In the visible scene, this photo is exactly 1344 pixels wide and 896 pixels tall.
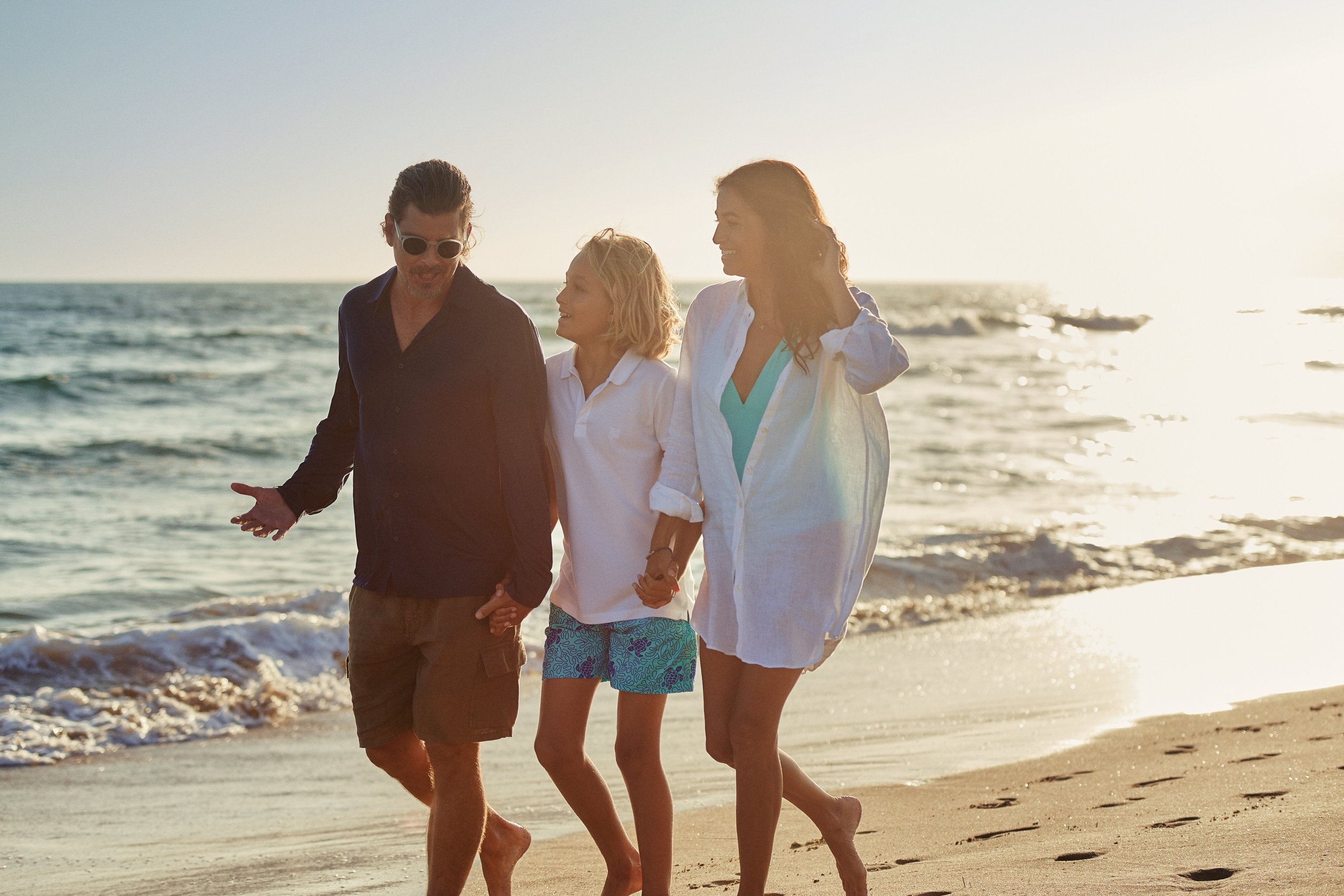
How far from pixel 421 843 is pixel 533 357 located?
7.08 ft

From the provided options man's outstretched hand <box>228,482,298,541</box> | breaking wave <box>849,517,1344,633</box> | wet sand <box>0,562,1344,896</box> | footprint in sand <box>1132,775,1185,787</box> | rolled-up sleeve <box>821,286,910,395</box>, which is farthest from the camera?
breaking wave <box>849,517,1344,633</box>

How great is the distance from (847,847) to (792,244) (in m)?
1.56

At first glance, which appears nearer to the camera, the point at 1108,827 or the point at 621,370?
the point at 621,370

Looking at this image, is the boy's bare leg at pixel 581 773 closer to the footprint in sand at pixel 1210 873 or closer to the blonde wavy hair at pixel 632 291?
the blonde wavy hair at pixel 632 291

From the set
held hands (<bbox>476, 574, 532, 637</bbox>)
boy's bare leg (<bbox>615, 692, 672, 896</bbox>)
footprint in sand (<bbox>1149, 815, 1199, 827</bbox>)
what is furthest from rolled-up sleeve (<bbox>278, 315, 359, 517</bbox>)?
footprint in sand (<bbox>1149, 815, 1199, 827</bbox>)

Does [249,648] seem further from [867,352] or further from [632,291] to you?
[867,352]

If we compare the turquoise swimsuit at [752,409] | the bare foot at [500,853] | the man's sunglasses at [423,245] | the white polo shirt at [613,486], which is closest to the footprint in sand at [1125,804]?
the white polo shirt at [613,486]

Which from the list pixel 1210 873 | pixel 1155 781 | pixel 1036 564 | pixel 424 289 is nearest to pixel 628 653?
pixel 424 289

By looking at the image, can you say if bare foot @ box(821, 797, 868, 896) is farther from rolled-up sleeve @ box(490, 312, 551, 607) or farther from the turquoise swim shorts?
rolled-up sleeve @ box(490, 312, 551, 607)

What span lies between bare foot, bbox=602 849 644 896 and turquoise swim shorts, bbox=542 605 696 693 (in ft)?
1.60

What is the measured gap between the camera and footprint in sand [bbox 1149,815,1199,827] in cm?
362

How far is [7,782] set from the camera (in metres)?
5.28

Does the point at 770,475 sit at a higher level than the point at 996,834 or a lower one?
higher

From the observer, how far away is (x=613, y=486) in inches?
120
